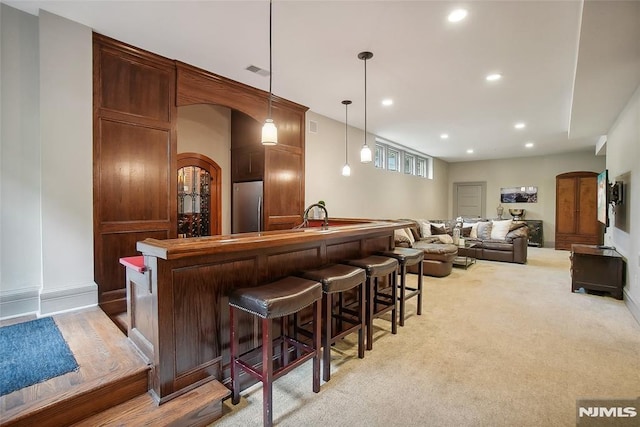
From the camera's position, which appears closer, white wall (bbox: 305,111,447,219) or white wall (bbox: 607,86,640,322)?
white wall (bbox: 607,86,640,322)

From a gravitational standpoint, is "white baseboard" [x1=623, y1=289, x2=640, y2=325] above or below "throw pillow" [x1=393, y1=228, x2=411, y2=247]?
below

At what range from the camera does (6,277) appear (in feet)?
8.87

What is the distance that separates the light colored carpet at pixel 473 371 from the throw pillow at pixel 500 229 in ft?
10.7

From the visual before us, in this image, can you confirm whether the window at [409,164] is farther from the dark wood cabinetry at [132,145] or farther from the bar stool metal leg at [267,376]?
the bar stool metal leg at [267,376]

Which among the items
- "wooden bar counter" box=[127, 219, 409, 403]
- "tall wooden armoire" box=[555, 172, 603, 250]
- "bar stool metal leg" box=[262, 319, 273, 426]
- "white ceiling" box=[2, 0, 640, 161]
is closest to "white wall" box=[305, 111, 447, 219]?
"white ceiling" box=[2, 0, 640, 161]

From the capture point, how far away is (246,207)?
505cm

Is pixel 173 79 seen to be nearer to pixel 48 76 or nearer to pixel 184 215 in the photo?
pixel 48 76

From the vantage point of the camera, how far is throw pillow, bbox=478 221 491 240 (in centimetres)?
749

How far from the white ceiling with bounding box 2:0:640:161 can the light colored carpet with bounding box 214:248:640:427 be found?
2747mm

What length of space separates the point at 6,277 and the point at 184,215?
93.4 inches

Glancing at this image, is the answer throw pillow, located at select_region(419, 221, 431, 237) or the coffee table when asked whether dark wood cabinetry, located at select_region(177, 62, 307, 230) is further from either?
the coffee table

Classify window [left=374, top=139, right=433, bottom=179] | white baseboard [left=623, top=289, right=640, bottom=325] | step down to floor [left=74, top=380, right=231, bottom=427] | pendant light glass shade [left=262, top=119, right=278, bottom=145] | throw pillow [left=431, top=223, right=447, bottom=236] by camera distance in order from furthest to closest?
1. window [left=374, top=139, right=433, bottom=179]
2. throw pillow [left=431, top=223, right=447, bottom=236]
3. white baseboard [left=623, top=289, right=640, bottom=325]
4. pendant light glass shade [left=262, top=119, right=278, bottom=145]
5. step down to floor [left=74, top=380, right=231, bottom=427]

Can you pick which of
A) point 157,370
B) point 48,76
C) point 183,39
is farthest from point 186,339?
point 183,39
